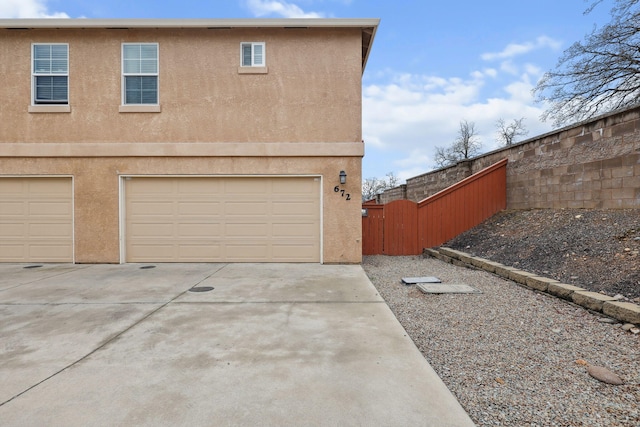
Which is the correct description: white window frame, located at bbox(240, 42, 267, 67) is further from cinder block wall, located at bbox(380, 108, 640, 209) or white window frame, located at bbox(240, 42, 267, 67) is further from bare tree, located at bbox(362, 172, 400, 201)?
bare tree, located at bbox(362, 172, 400, 201)

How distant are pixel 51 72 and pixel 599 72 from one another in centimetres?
1831

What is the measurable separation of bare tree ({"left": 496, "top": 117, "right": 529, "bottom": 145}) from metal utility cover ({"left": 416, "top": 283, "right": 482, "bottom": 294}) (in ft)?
86.0

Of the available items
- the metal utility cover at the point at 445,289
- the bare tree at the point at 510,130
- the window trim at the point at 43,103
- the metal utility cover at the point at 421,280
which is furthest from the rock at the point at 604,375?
the bare tree at the point at 510,130

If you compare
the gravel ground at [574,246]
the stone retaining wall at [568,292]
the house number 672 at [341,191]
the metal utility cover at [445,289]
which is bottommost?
the metal utility cover at [445,289]

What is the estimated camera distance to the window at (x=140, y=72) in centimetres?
716

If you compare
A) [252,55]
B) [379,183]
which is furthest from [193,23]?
[379,183]

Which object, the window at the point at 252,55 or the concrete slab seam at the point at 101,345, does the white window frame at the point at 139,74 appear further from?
the concrete slab seam at the point at 101,345

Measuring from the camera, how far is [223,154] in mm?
7055

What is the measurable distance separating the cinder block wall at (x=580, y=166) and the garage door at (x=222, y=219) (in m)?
5.22

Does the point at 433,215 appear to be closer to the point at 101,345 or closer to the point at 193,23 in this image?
the point at 193,23

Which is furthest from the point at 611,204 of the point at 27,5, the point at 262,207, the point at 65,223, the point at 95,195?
the point at 27,5

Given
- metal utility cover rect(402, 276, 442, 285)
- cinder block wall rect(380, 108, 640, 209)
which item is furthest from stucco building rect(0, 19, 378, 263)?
cinder block wall rect(380, 108, 640, 209)

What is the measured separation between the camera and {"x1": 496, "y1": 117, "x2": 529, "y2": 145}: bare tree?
26047 millimetres

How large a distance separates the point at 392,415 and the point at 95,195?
7.84 metres
